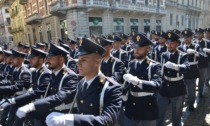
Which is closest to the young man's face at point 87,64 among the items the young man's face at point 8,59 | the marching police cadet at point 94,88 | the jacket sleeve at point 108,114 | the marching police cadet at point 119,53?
the marching police cadet at point 94,88

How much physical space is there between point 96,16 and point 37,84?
2000 cm

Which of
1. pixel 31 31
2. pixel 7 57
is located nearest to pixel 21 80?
pixel 7 57

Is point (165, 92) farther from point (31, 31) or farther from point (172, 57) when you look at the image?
point (31, 31)

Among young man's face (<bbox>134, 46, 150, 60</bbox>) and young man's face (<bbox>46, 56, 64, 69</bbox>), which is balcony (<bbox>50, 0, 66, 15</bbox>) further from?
young man's face (<bbox>134, 46, 150, 60</bbox>)

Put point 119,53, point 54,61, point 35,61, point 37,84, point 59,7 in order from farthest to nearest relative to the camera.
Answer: point 59,7
point 119,53
point 35,61
point 37,84
point 54,61

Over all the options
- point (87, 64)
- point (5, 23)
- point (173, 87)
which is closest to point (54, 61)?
point (87, 64)

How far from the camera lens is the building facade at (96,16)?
21.2 metres

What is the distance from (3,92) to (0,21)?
2909 inches

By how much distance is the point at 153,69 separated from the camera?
3318mm

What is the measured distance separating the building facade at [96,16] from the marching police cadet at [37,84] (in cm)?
1102

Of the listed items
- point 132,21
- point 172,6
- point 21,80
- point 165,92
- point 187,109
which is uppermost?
point 172,6

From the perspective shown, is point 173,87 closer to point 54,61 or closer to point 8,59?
point 54,61

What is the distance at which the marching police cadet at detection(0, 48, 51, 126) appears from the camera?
3.44 m

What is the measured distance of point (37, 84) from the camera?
3824 mm
